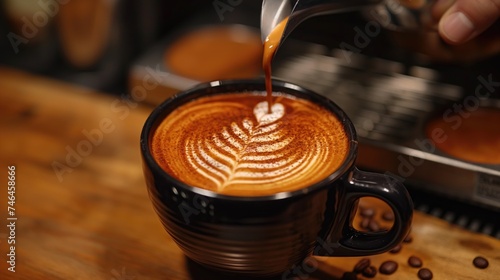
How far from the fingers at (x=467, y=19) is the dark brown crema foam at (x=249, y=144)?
0.21 meters

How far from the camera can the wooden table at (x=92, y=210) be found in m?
0.79

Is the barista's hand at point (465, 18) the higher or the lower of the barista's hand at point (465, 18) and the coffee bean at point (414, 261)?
the higher

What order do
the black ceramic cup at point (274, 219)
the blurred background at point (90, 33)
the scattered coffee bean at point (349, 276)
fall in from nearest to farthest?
the black ceramic cup at point (274, 219) → the scattered coffee bean at point (349, 276) → the blurred background at point (90, 33)

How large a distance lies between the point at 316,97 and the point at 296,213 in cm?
21

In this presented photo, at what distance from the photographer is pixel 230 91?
81 centimetres

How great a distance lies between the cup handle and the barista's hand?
0.90 feet

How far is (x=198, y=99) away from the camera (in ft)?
2.61

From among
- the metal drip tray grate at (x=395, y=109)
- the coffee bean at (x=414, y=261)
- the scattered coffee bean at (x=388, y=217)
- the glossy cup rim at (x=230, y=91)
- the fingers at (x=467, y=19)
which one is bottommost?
the scattered coffee bean at (x=388, y=217)

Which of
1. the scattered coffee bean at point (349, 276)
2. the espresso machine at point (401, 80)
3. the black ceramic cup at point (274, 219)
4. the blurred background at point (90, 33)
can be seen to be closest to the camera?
the black ceramic cup at point (274, 219)

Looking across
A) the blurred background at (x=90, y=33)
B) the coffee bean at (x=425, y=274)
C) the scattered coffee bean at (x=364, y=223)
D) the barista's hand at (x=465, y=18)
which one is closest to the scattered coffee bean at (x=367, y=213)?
the scattered coffee bean at (x=364, y=223)

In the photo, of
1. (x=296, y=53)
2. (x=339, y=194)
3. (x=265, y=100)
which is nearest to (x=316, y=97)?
(x=265, y=100)

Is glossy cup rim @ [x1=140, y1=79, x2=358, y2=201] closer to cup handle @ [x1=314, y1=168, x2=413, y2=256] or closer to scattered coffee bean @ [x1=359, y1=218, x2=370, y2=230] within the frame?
cup handle @ [x1=314, y1=168, x2=413, y2=256]

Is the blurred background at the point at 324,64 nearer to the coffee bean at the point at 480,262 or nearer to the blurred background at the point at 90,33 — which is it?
the blurred background at the point at 90,33

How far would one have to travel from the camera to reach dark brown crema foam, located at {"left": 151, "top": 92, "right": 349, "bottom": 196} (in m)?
0.66
